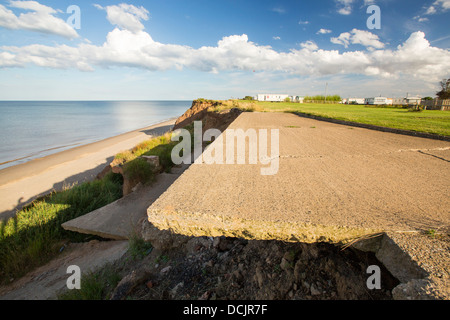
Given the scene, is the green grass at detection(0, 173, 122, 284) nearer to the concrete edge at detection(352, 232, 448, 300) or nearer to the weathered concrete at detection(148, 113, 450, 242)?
the weathered concrete at detection(148, 113, 450, 242)

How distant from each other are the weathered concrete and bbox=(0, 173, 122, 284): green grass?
459 cm

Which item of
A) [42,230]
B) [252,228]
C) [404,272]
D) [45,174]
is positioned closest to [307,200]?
[252,228]

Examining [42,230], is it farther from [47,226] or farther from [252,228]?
[252,228]

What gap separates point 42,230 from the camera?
18.8ft

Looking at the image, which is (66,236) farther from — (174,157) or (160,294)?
(174,157)

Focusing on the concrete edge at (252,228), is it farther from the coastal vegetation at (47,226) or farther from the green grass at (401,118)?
the green grass at (401,118)

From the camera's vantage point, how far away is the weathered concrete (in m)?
2.07

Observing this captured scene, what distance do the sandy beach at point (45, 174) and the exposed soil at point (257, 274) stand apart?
938 centimetres

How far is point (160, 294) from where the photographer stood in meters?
2.73

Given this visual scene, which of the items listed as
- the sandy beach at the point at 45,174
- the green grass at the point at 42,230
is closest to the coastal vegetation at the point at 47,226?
the green grass at the point at 42,230

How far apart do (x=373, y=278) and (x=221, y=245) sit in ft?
6.53

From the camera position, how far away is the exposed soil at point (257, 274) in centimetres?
207
